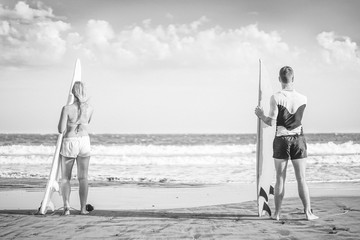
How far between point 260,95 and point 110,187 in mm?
4342

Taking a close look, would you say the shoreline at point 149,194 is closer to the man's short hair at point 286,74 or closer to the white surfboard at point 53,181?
the white surfboard at point 53,181

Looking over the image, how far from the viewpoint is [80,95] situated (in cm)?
480

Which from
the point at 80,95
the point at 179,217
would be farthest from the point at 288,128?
the point at 80,95

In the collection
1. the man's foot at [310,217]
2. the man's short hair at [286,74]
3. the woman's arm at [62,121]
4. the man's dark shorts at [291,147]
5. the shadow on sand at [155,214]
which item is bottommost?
the shadow on sand at [155,214]

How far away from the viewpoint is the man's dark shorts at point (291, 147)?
4301mm

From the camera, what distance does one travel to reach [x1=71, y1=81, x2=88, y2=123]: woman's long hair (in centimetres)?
478

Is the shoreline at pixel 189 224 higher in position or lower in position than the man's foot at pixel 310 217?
lower

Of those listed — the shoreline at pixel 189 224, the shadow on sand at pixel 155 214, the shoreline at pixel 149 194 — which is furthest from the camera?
the shoreline at pixel 149 194

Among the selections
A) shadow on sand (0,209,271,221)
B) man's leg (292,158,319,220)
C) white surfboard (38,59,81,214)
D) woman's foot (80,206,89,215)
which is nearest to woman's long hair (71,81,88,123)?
white surfboard (38,59,81,214)

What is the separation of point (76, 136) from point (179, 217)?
5.78ft

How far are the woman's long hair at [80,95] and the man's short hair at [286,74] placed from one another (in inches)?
104

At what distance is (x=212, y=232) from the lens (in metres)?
3.88

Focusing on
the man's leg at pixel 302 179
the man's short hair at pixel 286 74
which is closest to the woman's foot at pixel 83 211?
the man's leg at pixel 302 179

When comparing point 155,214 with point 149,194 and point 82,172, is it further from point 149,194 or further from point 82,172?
point 149,194
